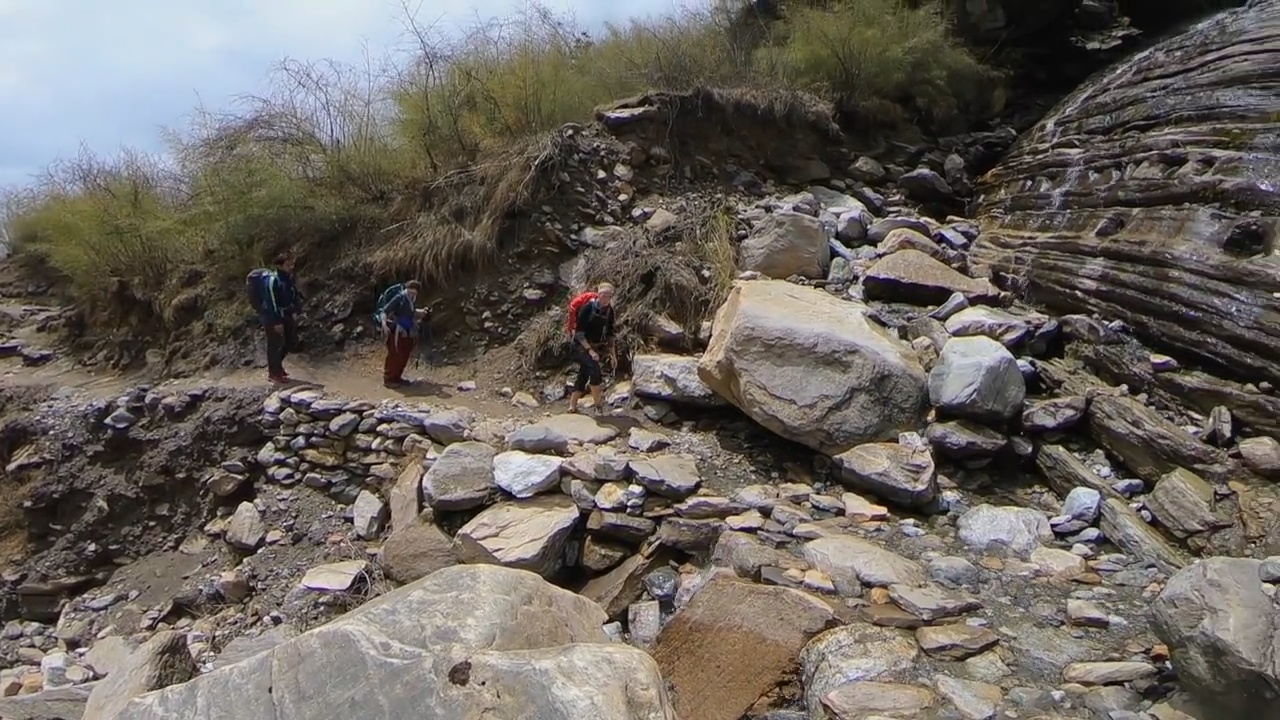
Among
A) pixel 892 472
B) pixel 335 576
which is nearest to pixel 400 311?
pixel 335 576

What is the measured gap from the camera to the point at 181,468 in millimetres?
8352

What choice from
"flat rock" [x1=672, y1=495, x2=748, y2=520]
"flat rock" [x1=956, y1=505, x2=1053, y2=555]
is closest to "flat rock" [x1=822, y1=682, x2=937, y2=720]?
"flat rock" [x1=956, y1=505, x2=1053, y2=555]

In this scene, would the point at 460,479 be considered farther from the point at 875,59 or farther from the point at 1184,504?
the point at 875,59

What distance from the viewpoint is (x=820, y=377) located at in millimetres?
5789

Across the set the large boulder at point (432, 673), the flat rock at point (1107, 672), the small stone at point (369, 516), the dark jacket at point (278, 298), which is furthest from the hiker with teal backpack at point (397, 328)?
the flat rock at point (1107, 672)

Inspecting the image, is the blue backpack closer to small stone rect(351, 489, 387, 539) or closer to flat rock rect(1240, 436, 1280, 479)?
small stone rect(351, 489, 387, 539)

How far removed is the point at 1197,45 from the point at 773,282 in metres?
5.49

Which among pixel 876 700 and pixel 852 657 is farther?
pixel 852 657

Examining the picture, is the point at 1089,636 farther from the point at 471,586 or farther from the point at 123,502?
the point at 123,502

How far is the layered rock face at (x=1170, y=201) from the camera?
552 centimetres

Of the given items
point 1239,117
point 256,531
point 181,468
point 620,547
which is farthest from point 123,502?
point 1239,117

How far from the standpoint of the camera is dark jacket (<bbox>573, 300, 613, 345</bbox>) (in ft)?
23.6

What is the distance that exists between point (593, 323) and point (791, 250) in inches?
75.1

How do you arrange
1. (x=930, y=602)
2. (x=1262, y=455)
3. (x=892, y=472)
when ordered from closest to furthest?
(x=930, y=602), (x=1262, y=455), (x=892, y=472)
